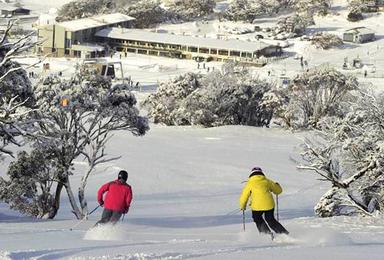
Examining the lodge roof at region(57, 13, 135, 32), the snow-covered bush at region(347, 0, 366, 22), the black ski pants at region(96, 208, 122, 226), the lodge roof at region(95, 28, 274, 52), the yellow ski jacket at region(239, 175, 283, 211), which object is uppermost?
the snow-covered bush at region(347, 0, 366, 22)

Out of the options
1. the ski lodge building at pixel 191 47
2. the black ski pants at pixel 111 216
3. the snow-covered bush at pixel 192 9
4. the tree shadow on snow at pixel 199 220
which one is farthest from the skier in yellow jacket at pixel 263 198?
the snow-covered bush at pixel 192 9

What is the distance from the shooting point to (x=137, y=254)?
7914 millimetres

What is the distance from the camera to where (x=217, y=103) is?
41.2m

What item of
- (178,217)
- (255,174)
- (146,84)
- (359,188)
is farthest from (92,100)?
(146,84)

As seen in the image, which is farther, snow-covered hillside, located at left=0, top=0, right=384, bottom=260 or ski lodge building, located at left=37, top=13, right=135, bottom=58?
ski lodge building, located at left=37, top=13, right=135, bottom=58

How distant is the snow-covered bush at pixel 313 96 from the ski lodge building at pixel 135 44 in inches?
1083

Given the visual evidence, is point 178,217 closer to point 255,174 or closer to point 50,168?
point 50,168

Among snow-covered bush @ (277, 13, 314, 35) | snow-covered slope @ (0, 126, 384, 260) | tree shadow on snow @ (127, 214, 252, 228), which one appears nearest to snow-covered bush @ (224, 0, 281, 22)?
snow-covered bush @ (277, 13, 314, 35)

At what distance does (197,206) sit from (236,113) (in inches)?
841

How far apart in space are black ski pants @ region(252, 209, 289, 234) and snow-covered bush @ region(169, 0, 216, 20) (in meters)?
86.1

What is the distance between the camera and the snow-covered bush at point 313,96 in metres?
40.3

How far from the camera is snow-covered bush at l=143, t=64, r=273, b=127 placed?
40.8m

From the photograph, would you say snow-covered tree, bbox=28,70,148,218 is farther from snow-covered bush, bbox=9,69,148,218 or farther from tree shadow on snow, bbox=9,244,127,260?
tree shadow on snow, bbox=9,244,127,260

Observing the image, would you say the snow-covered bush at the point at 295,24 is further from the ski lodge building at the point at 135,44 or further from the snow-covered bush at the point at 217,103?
the snow-covered bush at the point at 217,103
